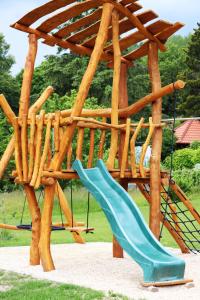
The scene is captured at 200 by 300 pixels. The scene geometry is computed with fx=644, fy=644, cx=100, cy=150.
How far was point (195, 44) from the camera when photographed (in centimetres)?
4306

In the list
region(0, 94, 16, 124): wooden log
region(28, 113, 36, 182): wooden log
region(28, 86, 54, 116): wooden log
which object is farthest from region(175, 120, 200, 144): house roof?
region(28, 113, 36, 182): wooden log

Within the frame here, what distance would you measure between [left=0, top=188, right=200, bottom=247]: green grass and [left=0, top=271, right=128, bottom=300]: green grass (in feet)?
16.6

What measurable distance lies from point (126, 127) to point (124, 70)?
1895mm

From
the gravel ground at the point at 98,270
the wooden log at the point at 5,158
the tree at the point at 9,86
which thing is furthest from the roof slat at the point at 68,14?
the tree at the point at 9,86

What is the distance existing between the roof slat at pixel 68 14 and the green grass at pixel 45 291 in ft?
12.7

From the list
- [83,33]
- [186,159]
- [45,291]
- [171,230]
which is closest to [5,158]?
[83,33]

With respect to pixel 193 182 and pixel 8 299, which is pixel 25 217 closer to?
pixel 193 182

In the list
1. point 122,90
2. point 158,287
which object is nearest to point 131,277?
point 158,287

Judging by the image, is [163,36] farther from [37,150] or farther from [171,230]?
[171,230]

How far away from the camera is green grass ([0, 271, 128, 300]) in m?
6.91

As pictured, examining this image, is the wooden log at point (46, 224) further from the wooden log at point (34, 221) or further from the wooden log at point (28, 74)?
the wooden log at point (28, 74)

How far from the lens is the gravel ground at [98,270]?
24.1 feet

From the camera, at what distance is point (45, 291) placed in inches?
285

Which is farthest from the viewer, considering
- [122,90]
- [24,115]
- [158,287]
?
[122,90]
